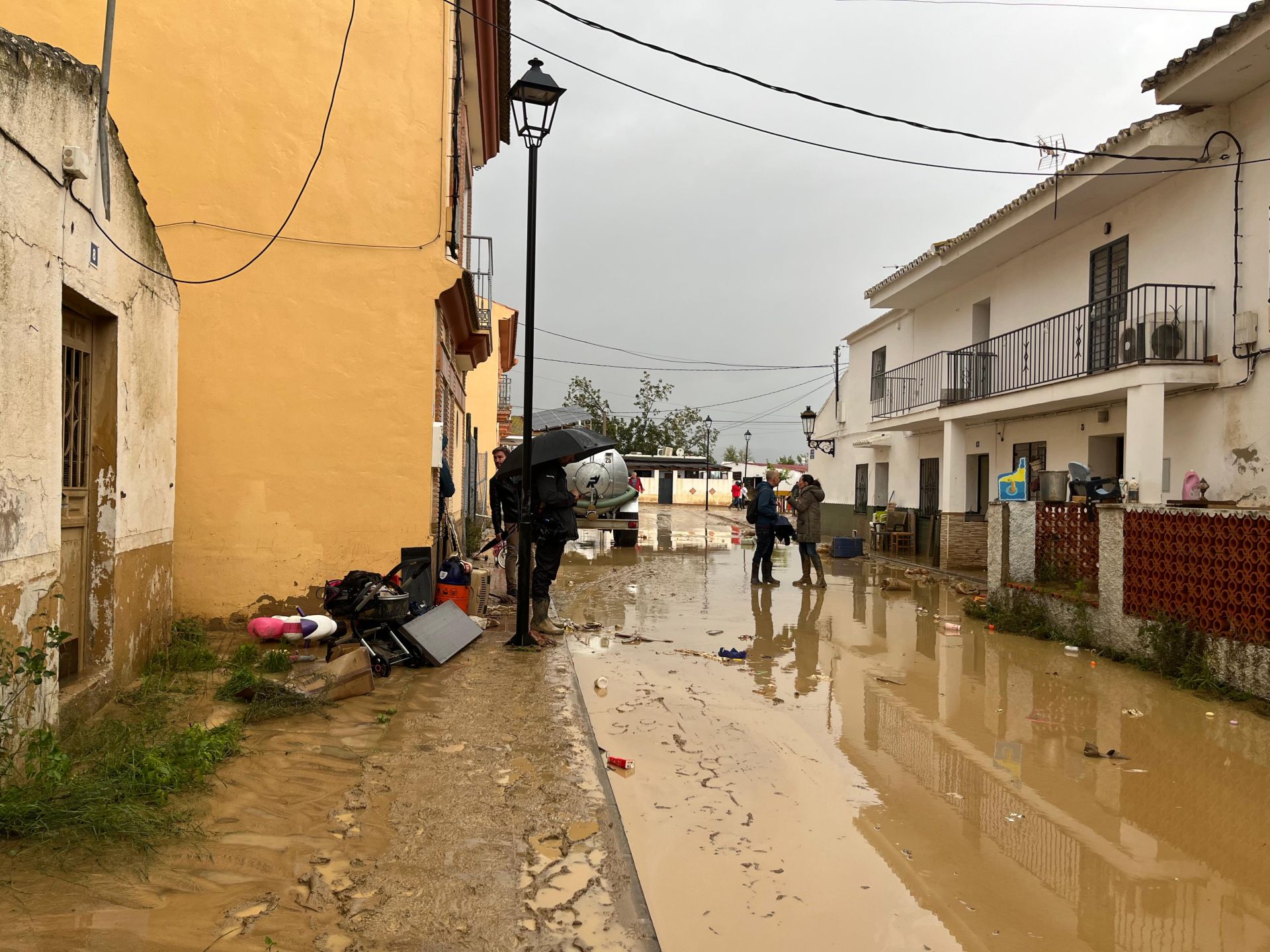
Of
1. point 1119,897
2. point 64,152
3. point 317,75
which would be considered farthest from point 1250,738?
point 317,75

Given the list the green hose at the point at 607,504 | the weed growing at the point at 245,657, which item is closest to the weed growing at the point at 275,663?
the weed growing at the point at 245,657

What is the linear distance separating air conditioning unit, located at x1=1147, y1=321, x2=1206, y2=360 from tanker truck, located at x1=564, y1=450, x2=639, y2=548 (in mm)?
10714

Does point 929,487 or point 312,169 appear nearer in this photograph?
point 312,169

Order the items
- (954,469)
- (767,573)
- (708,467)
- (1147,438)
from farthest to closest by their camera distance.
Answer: (708,467)
(954,469)
(767,573)
(1147,438)

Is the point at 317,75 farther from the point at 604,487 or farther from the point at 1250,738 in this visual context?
the point at 604,487

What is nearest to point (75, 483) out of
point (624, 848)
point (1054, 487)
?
point (624, 848)

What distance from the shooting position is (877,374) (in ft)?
78.0

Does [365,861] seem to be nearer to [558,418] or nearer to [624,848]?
[624,848]

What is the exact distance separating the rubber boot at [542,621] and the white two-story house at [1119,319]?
7955 mm

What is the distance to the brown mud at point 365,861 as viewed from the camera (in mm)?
2854

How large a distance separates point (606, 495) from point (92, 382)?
588 inches

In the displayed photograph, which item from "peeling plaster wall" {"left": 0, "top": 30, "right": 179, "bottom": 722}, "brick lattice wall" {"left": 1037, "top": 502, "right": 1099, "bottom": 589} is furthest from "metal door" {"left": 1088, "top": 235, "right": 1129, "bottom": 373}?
"peeling plaster wall" {"left": 0, "top": 30, "right": 179, "bottom": 722}

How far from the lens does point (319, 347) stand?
26.7 ft

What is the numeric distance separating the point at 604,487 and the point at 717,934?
1689 cm
